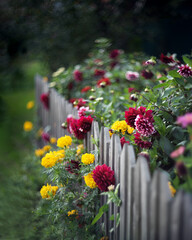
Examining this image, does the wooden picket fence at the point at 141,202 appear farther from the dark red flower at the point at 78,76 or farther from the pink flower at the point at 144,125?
the dark red flower at the point at 78,76

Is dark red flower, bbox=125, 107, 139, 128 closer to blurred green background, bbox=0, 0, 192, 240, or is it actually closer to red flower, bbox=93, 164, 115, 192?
red flower, bbox=93, 164, 115, 192

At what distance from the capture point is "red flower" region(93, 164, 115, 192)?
5.08ft

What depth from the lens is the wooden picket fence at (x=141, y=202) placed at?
989 millimetres

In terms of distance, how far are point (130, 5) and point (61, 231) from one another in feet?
13.9

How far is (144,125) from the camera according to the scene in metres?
1.47

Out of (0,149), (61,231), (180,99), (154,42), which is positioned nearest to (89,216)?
(61,231)

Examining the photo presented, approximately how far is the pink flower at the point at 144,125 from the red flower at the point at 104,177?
0.31 m

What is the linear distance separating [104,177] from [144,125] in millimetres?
390

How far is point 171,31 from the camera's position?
5.64 metres

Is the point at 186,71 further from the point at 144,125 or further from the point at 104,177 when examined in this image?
the point at 104,177

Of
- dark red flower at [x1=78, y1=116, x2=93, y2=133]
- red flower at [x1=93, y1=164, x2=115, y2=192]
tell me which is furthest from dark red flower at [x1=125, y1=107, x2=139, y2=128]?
dark red flower at [x1=78, y1=116, x2=93, y2=133]

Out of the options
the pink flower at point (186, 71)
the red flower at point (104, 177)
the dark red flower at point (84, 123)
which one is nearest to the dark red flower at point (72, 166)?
the dark red flower at point (84, 123)

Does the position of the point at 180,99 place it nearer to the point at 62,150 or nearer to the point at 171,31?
the point at 62,150

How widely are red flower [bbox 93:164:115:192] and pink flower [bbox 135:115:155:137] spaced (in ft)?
1.03
